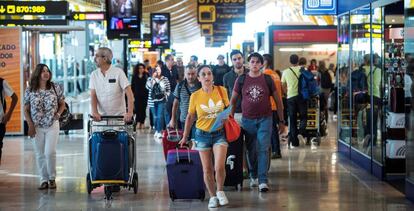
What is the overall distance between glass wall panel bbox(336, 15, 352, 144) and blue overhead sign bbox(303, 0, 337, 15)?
45.8 inches

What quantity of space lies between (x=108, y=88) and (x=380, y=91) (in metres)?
3.99

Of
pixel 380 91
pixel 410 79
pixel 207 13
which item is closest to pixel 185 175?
pixel 410 79

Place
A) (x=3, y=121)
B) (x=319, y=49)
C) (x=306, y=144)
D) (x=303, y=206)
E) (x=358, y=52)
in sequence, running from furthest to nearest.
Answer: (x=319, y=49) → (x=306, y=144) → (x=358, y=52) → (x=3, y=121) → (x=303, y=206)

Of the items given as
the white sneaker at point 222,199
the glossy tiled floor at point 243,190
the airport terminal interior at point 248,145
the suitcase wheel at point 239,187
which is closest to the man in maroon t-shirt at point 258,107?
the airport terminal interior at point 248,145

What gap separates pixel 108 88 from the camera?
10.5 m

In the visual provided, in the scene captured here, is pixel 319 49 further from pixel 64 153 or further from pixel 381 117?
pixel 381 117

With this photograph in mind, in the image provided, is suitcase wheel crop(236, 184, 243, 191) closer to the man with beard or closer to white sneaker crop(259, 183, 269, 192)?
white sneaker crop(259, 183, 269, 192)

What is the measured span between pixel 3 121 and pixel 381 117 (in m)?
5.25

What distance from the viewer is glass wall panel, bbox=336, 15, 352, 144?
15.1 meters

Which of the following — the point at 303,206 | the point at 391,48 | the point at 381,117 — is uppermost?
the point at 391,48

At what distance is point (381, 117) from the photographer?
12.2m

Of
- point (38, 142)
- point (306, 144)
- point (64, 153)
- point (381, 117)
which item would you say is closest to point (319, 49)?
point (306, 144)

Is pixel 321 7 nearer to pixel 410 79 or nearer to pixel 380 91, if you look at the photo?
pixel 380 91

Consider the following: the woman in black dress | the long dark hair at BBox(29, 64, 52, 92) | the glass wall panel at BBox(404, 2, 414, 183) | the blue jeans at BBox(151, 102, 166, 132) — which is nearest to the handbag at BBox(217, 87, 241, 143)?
the glass wall panel at BBox(404, 2, 414, 183)
